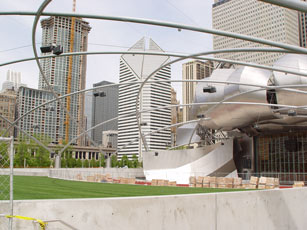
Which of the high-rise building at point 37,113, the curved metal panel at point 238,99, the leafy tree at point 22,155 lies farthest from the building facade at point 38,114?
the curved metal panel at point 238,99

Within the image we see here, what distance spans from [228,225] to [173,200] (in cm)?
210

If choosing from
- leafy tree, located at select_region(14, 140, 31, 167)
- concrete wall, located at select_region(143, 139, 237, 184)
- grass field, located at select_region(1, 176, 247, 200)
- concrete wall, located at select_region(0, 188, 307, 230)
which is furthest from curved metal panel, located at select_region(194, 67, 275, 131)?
leafy tree, located at select_region(14, 140, 31, 167)

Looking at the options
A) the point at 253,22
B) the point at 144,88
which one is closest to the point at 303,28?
the point at 253,22

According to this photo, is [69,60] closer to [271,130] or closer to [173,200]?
[271,130]

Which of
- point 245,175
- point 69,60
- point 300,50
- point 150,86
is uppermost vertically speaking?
point 69,60

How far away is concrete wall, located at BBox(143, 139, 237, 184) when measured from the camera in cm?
3982

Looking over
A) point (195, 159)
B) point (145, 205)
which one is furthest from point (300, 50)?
point (195, 159)

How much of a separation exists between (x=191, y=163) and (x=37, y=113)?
105m

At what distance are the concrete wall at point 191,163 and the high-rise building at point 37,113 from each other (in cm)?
8441

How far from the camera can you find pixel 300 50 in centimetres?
992

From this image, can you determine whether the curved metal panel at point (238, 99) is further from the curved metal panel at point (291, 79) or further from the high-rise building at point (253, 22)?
the high-rise building at point (253, 22)

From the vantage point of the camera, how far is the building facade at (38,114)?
123 meters

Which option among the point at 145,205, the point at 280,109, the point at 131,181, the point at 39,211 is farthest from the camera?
the point at 280,109

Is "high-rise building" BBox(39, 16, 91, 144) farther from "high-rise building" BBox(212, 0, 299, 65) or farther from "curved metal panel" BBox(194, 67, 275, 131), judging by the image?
"curved metal panel" BBox(194, 67, 275, 131)
